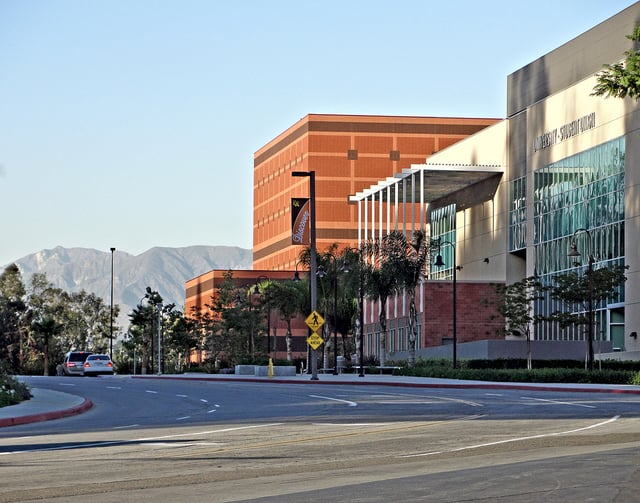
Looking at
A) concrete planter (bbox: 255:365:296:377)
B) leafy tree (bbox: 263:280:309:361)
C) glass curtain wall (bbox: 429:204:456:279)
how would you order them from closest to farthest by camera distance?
concrete planter (bbox: 255:365:296:377) < leafy tree (bbox: 263:280:309:361) < glass curtain wall (bbox: 429:204:456:279)

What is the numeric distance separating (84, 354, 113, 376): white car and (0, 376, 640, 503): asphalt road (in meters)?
46.1

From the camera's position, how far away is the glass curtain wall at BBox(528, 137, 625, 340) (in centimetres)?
7425

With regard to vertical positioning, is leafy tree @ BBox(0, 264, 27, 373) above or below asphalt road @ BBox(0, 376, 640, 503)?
above

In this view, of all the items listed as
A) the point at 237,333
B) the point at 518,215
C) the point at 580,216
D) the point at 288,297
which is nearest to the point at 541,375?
the point at 580,216

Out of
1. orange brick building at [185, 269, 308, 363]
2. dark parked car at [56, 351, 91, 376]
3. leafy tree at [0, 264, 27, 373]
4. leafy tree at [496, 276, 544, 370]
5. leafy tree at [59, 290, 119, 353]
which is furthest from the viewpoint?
leafy tree at [59, 290, 119, 353]

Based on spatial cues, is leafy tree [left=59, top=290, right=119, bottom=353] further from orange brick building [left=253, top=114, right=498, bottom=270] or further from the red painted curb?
the red painted curb

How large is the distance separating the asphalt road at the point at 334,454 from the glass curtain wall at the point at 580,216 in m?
45.0

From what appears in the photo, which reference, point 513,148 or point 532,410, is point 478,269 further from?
point 532,410

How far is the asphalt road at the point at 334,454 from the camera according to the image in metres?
12.7

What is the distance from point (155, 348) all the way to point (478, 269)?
151ft

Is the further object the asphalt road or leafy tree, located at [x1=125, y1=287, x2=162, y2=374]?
leafy tree, located at [x1=125, y1=287, x2=162, y2=374]

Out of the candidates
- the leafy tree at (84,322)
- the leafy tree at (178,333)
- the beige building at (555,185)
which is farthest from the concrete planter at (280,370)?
the leafy tree at (84,322)

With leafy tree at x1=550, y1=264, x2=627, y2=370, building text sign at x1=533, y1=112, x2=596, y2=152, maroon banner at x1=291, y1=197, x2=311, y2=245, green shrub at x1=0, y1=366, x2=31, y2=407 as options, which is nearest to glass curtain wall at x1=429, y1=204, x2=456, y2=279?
building text sign at x1=533, y1=112, x2=596, y2=152

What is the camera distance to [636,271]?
70.6 meters
